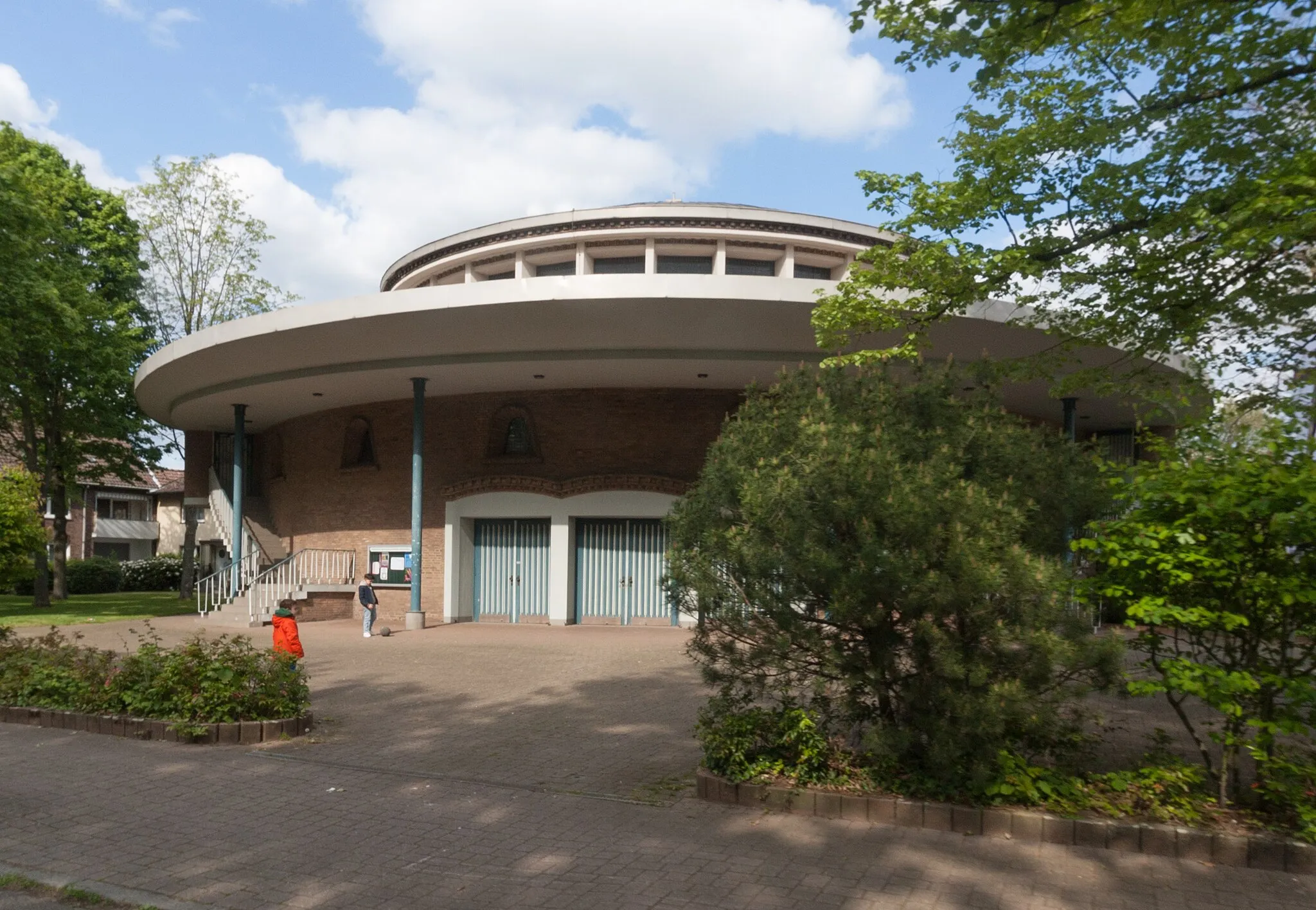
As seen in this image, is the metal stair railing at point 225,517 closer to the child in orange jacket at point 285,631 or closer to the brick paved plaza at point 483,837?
the child in orange jacket at point 285,631

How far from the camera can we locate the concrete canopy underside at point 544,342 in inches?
624

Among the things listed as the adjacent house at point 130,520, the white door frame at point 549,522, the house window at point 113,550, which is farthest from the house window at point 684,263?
the house window at point 113,550

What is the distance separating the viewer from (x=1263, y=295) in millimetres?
9766

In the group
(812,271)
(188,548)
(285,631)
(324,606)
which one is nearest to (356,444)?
(324,606)

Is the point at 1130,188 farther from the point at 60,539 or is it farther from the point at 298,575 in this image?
the point at 60,539

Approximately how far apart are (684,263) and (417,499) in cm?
1108

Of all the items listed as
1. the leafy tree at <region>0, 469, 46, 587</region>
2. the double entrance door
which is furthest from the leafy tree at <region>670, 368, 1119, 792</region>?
the double entrance door

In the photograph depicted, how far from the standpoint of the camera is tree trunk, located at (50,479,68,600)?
101ft

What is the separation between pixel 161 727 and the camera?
899cm

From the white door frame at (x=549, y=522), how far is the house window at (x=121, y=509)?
138ft

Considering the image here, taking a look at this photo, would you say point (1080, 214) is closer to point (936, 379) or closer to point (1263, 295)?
point (1263, 295)

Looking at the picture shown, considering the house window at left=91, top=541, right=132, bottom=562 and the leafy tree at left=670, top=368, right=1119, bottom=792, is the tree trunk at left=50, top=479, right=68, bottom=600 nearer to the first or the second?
the house window at left=91, top=541, right=132, bottom=562

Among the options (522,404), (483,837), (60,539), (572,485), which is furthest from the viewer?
(60,539)

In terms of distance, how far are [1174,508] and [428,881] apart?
4.70 meters
